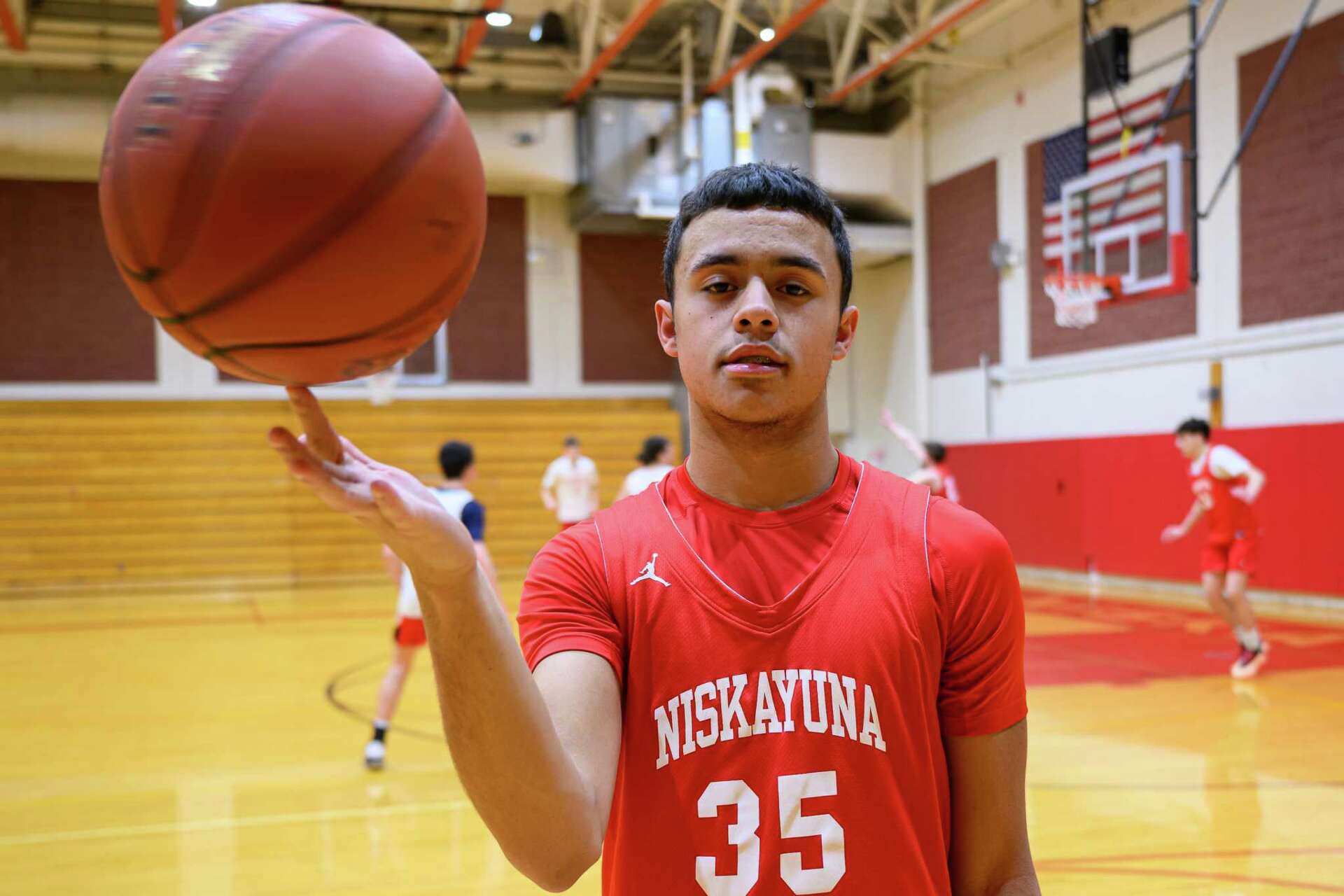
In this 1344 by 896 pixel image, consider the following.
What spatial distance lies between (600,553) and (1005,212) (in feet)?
48.1

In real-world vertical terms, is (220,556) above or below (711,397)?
below

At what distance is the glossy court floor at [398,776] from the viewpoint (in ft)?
14.0

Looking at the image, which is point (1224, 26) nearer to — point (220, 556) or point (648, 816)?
point (648, 816)

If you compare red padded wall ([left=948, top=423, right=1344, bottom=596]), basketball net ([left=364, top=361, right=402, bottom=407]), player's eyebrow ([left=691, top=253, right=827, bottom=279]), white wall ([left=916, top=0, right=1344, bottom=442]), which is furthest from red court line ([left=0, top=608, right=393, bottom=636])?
player's eyebrow ([left=691, top=253, right=827, bottom=279])

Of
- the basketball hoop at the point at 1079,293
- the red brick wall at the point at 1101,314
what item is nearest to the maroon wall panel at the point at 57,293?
the basketball hoop at the point at 1079,293

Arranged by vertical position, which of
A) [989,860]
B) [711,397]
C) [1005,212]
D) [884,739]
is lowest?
[989,860]

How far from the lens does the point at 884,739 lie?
4.92 ft

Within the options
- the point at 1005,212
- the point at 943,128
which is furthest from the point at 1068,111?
the point at 943,128

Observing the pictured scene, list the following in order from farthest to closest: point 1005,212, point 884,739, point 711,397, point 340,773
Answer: point 1005,212 → point 340,773 → point 711,397 → point 884,739

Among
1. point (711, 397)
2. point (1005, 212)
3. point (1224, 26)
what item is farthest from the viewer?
point (1005, 212)

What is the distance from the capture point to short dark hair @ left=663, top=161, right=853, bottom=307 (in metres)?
1.65

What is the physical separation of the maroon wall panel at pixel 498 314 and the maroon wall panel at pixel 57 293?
13.9 ft

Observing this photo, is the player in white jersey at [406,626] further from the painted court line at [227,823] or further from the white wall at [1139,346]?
the white wall at [1139,346]

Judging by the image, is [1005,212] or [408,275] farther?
[1005,212]
